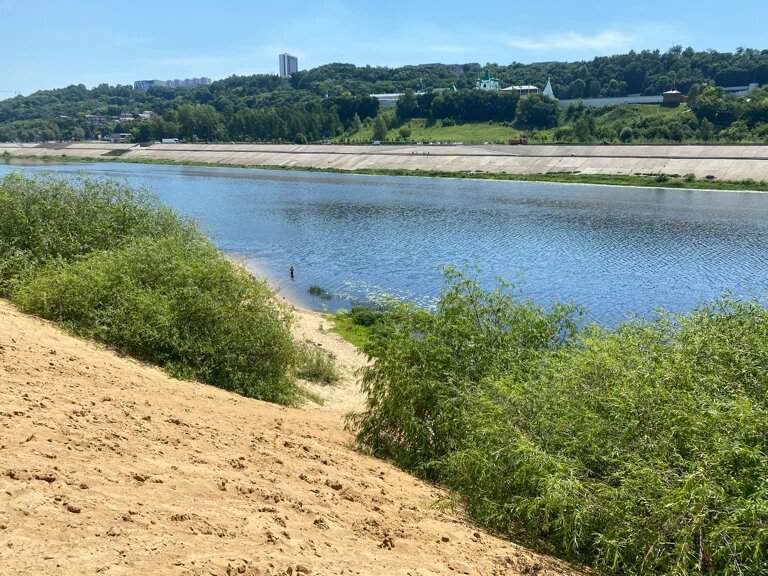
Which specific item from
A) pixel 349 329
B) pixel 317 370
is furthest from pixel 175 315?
pixel 349 329

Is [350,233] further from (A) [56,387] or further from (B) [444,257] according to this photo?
(A) [56,387]

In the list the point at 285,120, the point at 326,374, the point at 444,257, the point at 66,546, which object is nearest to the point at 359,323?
the point at 326,374

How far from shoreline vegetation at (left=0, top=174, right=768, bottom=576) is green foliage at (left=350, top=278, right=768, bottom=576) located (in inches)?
1.3

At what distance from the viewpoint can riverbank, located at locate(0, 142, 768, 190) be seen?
346 ft

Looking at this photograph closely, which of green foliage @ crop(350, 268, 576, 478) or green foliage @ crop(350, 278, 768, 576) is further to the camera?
green foliage @ crop(350, 268, 576, 478)

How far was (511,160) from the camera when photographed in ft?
418

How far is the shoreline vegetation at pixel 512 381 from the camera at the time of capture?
8086 millimetres

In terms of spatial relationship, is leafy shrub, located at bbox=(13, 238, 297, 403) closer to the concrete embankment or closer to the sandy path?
the sandy path

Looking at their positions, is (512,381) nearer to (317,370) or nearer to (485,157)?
(317,370)

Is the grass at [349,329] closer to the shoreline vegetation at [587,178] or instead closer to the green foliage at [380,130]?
the shoreline vegetation at [587,178]

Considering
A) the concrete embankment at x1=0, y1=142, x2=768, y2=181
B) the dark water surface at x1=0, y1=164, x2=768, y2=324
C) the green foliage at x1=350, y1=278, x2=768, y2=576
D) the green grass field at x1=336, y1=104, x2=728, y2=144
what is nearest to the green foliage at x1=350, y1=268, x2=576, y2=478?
the green foliage at x1=350, y1=278, x2=768, y2=576

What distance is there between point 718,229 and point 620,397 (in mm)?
65481

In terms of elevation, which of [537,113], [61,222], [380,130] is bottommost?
[61,222]

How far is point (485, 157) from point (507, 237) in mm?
71035
